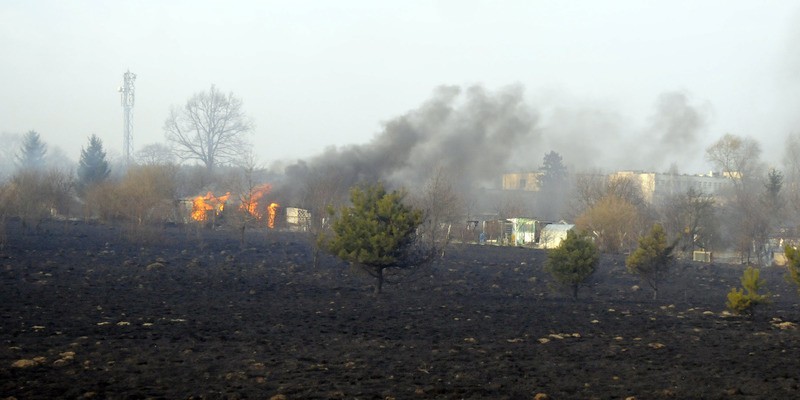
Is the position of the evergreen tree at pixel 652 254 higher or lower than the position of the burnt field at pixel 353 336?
higher

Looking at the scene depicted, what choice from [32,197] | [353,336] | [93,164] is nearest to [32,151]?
[93,164]

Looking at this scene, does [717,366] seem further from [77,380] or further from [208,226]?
[208,226]

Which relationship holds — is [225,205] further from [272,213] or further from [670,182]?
[670,182]

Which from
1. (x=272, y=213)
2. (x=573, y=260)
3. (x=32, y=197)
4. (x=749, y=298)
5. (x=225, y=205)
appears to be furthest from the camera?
(x=272, y=213)

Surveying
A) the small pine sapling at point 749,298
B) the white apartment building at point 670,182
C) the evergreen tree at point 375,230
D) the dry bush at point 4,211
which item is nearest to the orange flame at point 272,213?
the dry bush at point 4,211

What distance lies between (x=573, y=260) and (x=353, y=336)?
9184 millimetres

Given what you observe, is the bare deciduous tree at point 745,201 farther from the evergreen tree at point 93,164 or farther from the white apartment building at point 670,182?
the evergreen tree at point 93,164

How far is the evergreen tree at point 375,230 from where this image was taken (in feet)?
69.1

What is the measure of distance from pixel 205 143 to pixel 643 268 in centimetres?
6149

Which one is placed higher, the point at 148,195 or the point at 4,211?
the point at 148,195

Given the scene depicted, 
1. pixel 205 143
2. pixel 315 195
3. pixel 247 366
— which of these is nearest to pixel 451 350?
pixel 247 366

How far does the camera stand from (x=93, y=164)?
216 feet

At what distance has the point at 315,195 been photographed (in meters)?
37.1

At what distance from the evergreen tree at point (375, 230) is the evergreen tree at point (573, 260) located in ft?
13.7
